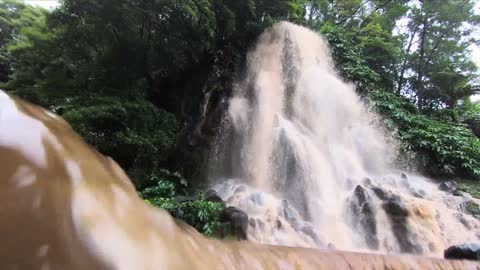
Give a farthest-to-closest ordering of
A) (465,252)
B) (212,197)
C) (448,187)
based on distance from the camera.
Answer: (448,187) < (212,197) < (465,252)

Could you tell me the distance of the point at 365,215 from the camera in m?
7.88

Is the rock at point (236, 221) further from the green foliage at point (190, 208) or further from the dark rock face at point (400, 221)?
the dark rock face at point (400, 221)

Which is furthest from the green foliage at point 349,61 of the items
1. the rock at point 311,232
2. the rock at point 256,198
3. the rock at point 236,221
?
the rock at point 236,221

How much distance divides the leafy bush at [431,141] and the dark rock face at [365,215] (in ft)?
16.1

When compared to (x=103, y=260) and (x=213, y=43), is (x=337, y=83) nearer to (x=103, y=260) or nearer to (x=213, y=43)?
(x=213, y=43)

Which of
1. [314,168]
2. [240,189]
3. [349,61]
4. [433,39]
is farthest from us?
[433,39]

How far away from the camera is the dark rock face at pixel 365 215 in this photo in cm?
762

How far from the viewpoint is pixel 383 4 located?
19547 mm

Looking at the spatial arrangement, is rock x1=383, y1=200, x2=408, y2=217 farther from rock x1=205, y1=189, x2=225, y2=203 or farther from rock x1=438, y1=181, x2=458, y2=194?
rock x1=205, y1=189, x2=225, y2=203

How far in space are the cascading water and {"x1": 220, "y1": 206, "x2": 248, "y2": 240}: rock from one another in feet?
1.38

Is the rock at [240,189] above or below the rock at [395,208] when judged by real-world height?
below

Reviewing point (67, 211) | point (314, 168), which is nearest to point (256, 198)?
point (314, 168)

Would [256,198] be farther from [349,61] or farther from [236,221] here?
[349,61]

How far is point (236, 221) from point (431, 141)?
880cm
